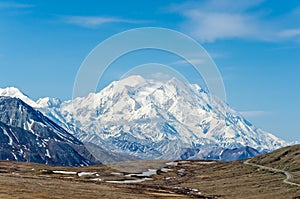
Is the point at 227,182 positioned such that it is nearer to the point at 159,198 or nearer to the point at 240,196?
the point at 240,196

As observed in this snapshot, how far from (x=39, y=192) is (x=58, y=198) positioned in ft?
34.7

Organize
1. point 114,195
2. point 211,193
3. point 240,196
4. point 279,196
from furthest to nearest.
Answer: point 211,193, point 240,196, point 279,196, point 114,195

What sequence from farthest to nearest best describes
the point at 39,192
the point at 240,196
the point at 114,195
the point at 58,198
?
the point at 240,196
the point at 114,195
the point at 39,192
the point at 58,198

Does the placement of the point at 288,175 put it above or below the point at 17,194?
above

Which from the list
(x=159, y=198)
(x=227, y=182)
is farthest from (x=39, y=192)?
(x=227, y=182)

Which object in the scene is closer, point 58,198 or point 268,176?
point 58,198

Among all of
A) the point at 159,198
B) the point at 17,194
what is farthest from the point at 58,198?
the point at 159,198

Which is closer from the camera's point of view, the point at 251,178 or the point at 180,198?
the point at 180,198

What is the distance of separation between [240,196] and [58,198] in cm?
6653

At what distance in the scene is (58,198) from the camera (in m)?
108

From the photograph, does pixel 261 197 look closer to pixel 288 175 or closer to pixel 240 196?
pixel 240 196

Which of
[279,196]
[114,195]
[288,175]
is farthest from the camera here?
[288,175]

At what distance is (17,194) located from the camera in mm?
108312

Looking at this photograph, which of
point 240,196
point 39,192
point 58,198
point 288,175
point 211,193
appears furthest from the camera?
point 288,175
